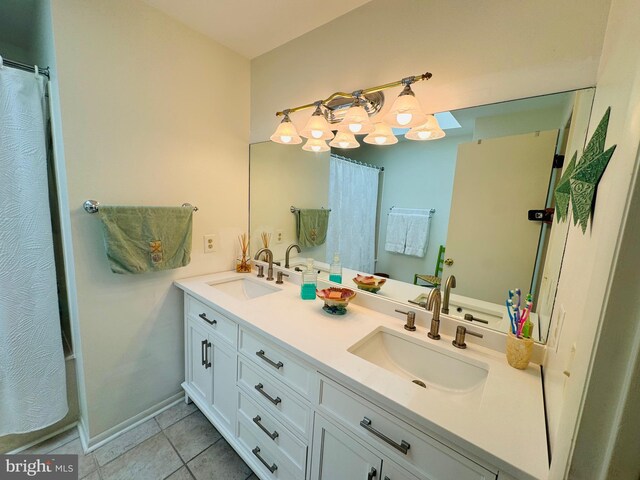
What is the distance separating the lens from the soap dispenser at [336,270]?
1576 mm

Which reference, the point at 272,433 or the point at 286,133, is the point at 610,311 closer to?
the point at 272,433

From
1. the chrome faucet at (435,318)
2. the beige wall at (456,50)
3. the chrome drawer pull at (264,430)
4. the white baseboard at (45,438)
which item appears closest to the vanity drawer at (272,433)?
the chrome drawer pull at (264,430)

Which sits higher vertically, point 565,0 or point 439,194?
point 565,0

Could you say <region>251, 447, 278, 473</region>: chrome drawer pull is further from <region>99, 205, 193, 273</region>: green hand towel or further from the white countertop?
<region>99, 205, 193, 273</region>: green hand towel

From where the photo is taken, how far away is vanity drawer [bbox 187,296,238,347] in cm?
131

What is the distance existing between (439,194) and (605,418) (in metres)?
0.95

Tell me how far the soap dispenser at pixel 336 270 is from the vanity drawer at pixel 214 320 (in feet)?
2.00

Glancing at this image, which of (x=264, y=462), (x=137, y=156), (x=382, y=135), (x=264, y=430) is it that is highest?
(x=382, y=135)

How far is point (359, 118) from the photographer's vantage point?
4.03ft

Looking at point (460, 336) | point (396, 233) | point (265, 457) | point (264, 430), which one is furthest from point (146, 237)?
point (460, 336)

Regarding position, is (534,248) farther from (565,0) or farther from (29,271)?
(29,271)

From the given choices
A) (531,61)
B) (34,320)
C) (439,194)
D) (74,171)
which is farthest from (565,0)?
(34,320)

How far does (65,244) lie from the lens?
138 cm

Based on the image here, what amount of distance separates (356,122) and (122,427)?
2.17m
